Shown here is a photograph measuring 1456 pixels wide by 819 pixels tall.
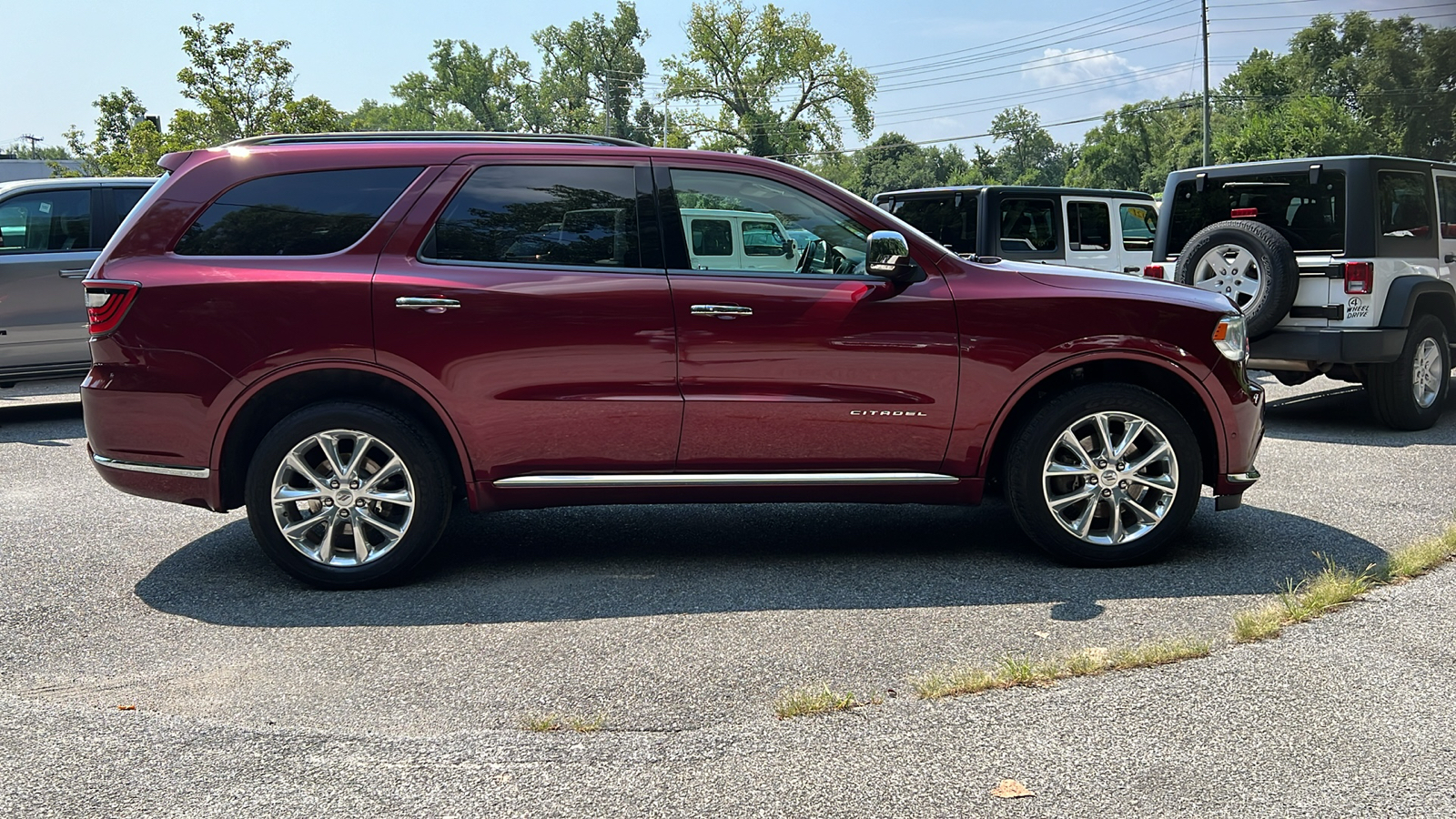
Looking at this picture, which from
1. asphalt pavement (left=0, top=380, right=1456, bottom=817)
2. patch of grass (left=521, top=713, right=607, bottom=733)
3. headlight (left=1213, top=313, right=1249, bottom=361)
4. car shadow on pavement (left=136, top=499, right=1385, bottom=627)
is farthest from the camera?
headlight (left=1213, top=313, right=1249, bottom=361)

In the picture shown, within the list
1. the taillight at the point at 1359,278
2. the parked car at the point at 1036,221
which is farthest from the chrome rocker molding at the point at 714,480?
the parked car at the point at 1036,221

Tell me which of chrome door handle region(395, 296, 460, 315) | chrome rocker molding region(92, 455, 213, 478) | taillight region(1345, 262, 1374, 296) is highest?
chrome door handle region(395, 296, 460, 315)

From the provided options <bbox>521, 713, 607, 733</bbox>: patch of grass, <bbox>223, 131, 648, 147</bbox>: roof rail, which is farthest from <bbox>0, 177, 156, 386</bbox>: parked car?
<bbox>521, 713, 607, 733</bbox>: patch of grass

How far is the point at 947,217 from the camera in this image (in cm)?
1318

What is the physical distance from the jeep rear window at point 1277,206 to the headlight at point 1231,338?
151 inches

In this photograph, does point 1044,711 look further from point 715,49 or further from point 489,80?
point 489,80

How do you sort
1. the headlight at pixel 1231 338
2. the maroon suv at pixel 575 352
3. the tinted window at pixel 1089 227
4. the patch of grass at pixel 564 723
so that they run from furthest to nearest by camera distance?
the tinted window at pixel 1089 227 → the headlight at pixel 1231 338 → the maroon suv at pixel 575 352 → the patch of grass at pixel 564 723

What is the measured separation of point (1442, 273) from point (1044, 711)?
7.23m

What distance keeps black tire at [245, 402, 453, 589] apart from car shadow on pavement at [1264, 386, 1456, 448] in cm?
617

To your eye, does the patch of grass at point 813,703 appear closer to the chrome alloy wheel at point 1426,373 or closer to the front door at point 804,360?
the front door at point 804,360

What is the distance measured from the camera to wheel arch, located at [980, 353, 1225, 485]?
4973 millimetres

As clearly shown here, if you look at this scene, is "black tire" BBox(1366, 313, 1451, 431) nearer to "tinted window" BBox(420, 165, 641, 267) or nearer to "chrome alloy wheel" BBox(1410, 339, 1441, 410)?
"chrome alloy wheel" BBox(1410, 339, 1441, 410)

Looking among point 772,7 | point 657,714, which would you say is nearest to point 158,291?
point 657,714

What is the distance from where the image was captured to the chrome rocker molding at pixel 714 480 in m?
4.80
